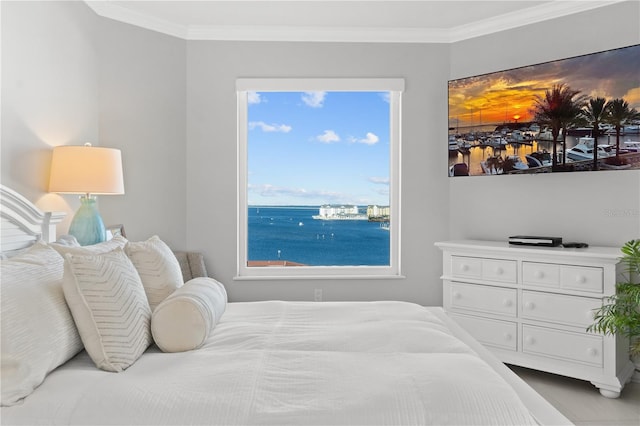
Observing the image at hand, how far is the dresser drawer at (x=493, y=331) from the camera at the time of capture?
3.14 metres

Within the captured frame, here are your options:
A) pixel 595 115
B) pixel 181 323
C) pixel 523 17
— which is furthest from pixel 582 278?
pixel 181 323

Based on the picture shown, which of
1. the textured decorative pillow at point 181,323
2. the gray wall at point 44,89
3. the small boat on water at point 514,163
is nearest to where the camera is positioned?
the textured decorative pillow at point 181,323

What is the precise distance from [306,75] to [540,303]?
2449 mm

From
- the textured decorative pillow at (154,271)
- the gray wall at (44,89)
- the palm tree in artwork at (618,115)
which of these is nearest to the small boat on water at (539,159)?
the palm tree in artwork at (618,115)

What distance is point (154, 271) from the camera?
1.91 m

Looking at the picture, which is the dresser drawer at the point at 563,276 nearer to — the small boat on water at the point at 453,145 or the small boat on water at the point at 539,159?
the small boat on water at the point at 539,159

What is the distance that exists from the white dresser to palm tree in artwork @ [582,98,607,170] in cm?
65

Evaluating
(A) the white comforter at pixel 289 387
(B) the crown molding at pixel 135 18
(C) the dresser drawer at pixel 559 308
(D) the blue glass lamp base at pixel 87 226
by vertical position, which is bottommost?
(C) the dresser drawer at pixel 559 308

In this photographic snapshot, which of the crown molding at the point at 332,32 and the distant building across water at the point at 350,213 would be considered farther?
the distant building across water at the point at 350,213

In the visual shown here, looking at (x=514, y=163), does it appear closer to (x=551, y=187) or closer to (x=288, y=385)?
(x=551, y=187)

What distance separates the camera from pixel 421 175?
12.7 feet

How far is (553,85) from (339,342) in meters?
2.51

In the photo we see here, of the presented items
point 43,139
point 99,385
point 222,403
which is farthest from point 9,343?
point 43,139

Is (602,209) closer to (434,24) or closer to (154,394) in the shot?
(434,24)
